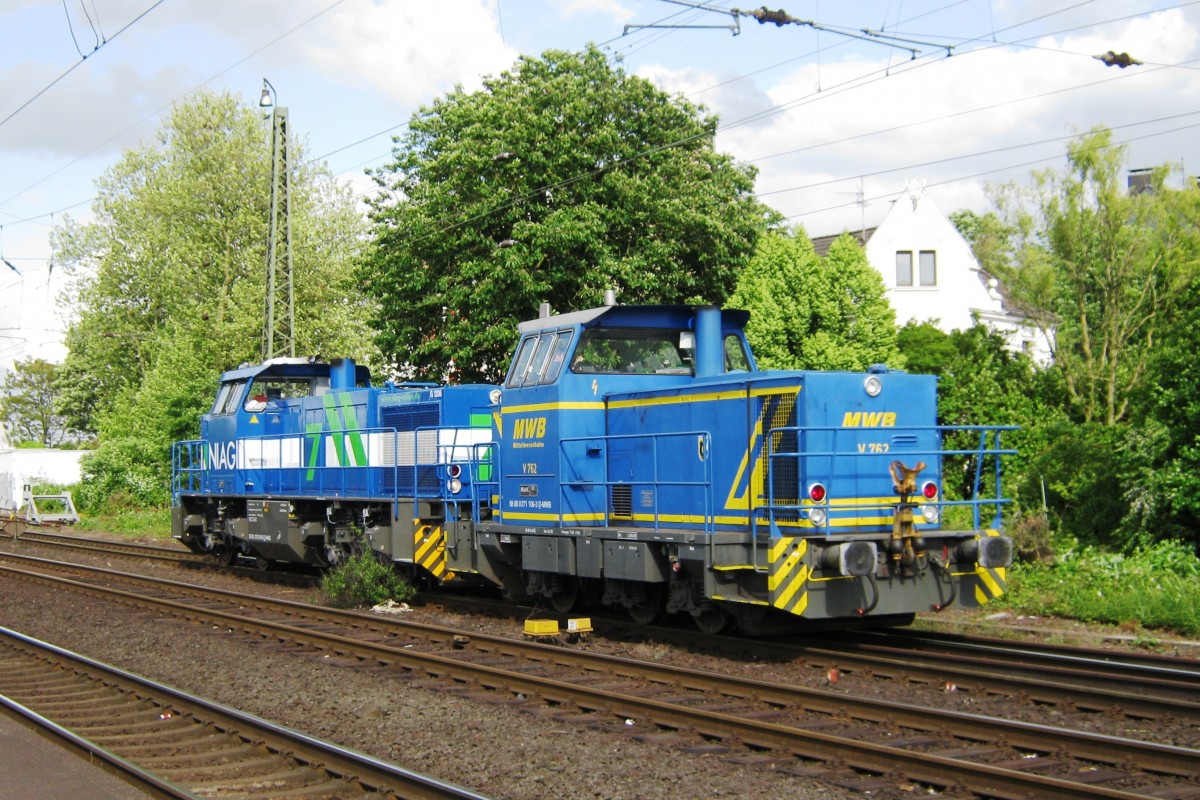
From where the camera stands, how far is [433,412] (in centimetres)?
1486

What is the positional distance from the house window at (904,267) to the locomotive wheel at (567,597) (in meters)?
30.5

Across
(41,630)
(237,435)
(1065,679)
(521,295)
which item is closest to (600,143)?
(521,295)

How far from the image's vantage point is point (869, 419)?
9961 mm

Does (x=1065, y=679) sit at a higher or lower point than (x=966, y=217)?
lower

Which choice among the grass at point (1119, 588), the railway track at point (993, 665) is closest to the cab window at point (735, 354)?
the railway track at point (993, 665)

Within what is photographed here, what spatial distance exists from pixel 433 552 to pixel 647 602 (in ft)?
11.3

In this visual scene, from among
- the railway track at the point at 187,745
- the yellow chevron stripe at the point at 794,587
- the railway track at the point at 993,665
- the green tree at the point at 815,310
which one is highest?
the green tree at the point at 815,310

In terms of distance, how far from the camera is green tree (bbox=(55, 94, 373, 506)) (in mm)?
38562

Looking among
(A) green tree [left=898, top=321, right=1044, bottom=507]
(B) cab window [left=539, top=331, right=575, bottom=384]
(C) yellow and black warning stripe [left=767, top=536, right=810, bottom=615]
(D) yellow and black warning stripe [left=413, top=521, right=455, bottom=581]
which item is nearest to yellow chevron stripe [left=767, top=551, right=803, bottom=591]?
(C) yellow and black warning stripe [left=767, top=536, right=810, bottom=615]

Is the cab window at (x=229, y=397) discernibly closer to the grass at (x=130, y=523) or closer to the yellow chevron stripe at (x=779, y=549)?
the grass at (x=130, y=523)

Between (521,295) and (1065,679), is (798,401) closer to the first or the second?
(1065,679)

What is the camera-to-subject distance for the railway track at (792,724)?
6.25m

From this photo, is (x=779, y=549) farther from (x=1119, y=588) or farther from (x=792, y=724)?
(x=1119, y=588)

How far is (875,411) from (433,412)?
6.72m
